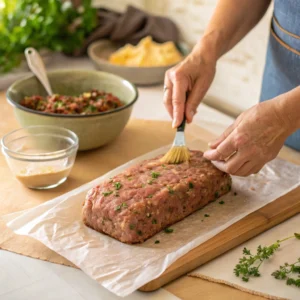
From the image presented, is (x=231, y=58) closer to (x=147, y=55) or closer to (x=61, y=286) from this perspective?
(x=147, y=55)

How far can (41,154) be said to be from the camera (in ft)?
5.48

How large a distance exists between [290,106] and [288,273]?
0.43m

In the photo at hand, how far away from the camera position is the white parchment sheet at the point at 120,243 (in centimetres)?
134

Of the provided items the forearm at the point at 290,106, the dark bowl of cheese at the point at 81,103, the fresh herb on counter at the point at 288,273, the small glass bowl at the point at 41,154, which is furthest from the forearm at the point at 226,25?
the fresh herb on counter at the point at 288,273

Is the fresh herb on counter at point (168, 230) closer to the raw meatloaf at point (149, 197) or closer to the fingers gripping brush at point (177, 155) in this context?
the raw meatloaf at point (149, 197)

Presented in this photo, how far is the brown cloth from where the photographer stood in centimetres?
276

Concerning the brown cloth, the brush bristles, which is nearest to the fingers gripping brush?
the brush bristles

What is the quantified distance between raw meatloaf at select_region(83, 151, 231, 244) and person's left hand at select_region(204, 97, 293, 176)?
91mm

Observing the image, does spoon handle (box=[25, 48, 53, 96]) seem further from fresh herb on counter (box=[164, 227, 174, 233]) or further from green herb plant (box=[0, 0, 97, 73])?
fresh herb on counter (box=[164, 227, 174, 233])

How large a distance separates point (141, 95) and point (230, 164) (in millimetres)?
931

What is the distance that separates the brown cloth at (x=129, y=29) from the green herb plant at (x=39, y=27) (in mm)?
63

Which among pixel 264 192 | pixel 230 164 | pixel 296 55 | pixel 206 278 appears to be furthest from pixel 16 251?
pixel 296 55

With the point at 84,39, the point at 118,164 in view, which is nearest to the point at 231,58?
the point at 84,39

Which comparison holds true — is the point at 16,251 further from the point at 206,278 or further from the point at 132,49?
the point at 132,49
